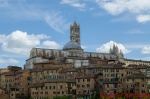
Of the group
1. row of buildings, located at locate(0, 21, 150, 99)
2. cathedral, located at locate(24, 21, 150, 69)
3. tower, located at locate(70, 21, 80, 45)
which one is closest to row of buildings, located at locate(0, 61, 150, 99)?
row of buildings, located at locate(0, 21, 150, 99)

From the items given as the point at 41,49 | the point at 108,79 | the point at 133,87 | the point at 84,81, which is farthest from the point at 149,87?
the point at 41,49

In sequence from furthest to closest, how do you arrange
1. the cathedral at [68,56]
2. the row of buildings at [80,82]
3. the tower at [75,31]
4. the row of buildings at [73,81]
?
the tower at [75,31] → the cathedral at [68,56] → the row of buildings at [73,81] → the row of buildings at [80,82]

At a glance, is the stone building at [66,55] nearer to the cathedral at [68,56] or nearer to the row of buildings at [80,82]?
the cathedral at [68,56]

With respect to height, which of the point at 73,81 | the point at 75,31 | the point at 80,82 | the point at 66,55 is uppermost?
the point at 75,31

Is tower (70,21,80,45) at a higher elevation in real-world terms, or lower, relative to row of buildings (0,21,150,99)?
higher

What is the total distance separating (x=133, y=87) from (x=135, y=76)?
104 inches

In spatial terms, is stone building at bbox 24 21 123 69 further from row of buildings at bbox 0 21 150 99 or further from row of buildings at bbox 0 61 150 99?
row of buildings at bbox 0 61 150 99

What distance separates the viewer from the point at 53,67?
85.1 meters

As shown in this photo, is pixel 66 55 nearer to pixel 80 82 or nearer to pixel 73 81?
pixel 73 81

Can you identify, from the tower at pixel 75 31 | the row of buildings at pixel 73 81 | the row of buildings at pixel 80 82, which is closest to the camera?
the row of buildings at pixel 80 82

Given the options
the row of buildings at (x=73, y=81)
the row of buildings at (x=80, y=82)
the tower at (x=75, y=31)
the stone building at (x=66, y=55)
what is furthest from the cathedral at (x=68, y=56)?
the row of buildings at (x=80, y=82)

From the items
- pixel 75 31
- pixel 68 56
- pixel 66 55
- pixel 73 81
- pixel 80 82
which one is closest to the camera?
pixel 80 82

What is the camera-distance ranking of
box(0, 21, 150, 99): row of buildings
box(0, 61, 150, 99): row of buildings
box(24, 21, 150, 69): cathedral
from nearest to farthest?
1. box(0, 61, 150, 99): row of buildings
2. box(0, 21, 150, 99): row of buildings
3. box(24, 21, 150, 69): cathedral

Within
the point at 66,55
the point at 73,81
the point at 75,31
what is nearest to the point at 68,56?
the point at 66,55
